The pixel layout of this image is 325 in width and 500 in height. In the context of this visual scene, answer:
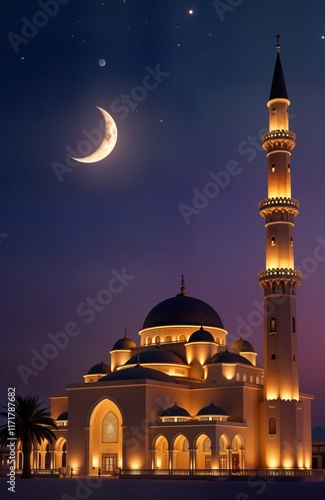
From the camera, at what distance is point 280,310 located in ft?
199

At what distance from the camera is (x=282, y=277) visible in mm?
60562

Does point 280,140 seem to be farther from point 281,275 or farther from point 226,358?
point 226,358

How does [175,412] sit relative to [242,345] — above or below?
below

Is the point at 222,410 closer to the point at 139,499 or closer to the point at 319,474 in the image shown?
the point at 319,474

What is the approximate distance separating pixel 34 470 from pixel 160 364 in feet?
41.6

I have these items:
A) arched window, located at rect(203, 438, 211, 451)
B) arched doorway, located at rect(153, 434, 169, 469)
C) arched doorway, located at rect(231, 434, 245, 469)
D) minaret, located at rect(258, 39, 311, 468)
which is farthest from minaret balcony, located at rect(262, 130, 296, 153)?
arched doorway, located at rect(153, 434, 169, 469)

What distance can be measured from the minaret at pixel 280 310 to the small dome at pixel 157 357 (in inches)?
367

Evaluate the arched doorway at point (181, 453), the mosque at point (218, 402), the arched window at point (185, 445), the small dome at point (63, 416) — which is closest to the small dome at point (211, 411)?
the mosque at point (218, 402)

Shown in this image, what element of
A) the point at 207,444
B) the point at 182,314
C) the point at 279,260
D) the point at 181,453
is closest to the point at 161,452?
the point at 181,453

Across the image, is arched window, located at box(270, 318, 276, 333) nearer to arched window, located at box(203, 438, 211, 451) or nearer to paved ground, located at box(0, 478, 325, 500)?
arched window, located at box(203, 438, 211, 451)

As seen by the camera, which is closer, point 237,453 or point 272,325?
point 237,453

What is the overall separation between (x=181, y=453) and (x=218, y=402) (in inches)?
204

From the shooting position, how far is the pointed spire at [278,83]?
64562 mm

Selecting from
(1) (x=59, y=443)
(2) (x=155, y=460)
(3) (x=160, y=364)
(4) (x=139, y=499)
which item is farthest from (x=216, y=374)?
(4) (x=139, y=499)
